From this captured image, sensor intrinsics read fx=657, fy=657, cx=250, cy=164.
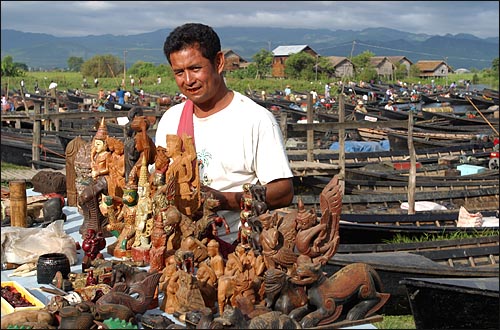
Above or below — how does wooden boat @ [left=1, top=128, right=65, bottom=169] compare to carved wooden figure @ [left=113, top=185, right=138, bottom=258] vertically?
below

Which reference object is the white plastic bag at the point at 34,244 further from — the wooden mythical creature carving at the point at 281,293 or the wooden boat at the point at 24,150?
the wooden boat at the point at 24,150

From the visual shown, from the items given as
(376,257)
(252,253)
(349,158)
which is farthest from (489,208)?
(252,253)

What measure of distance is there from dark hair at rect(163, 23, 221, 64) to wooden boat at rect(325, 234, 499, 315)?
392 centimetres

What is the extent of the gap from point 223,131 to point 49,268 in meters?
1.01

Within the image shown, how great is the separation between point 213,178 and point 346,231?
5160 mm

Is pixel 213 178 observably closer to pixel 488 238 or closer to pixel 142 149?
pixel 142 149

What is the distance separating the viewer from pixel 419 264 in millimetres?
6926

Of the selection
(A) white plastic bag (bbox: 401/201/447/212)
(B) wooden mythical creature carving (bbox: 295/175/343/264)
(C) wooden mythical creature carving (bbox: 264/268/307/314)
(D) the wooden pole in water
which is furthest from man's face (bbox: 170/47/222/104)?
(A) white plastic bag (bbox: 401/201/447/212)

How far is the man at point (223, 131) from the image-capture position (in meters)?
→ 3.03

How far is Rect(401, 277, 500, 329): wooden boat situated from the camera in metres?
5.46

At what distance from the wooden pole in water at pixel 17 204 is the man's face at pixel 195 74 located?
1.40 meters

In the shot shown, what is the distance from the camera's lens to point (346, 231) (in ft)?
26.7

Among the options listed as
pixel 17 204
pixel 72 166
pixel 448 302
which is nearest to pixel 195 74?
pixel 17 204

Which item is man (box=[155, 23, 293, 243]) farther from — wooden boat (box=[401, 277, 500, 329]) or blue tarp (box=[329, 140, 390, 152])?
blue tarp (box=[329, 140, 390, 152])
